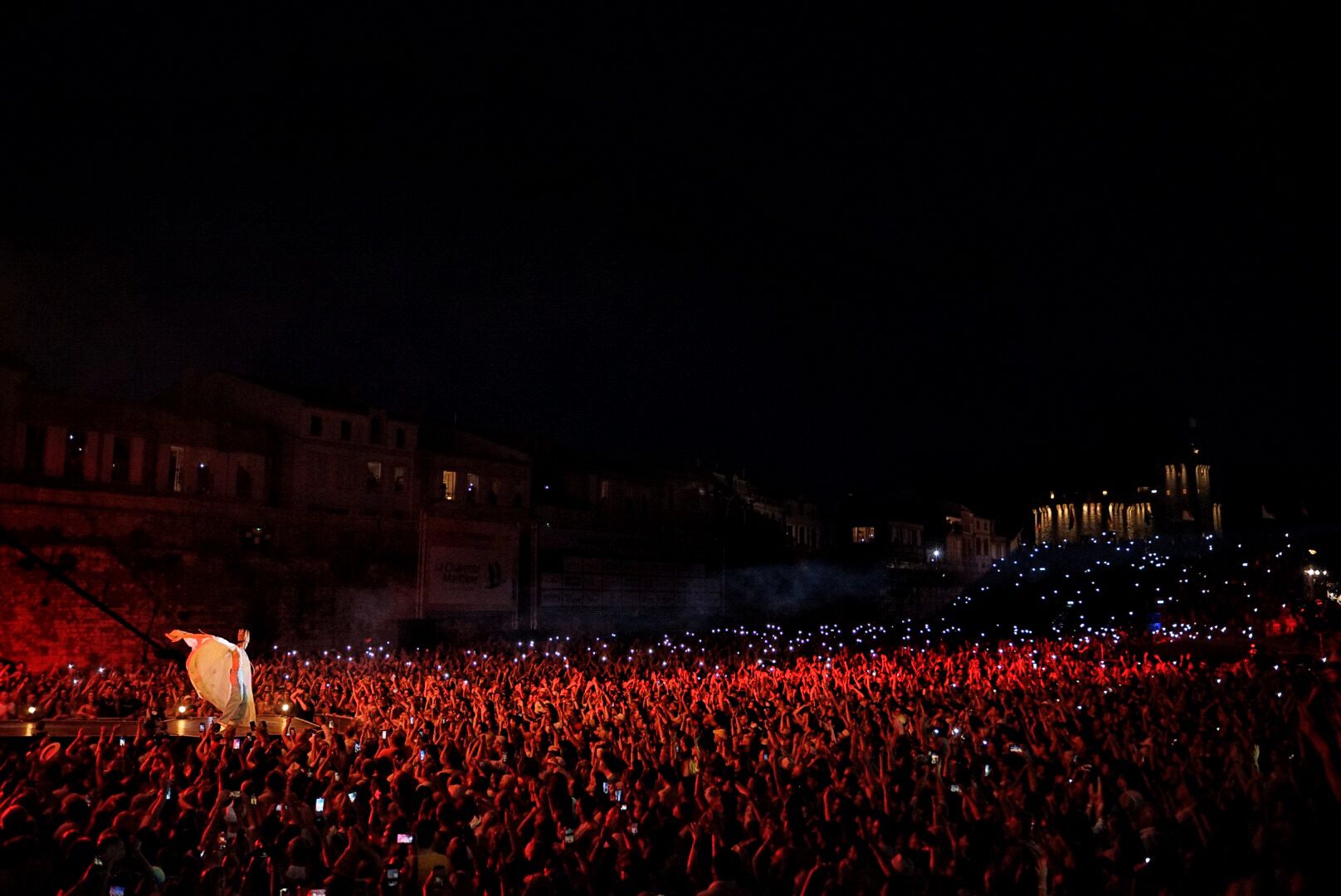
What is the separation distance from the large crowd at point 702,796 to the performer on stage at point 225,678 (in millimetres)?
658

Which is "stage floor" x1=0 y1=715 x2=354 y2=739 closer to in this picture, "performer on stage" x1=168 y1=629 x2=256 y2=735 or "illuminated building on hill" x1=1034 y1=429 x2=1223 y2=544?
"performer on stage" x1=168 y1=629 x2=256 y2=735

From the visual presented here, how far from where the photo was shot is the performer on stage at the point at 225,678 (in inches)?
551

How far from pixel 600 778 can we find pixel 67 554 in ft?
73.4

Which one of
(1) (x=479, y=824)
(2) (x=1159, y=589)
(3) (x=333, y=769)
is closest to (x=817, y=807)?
(1) (x=479, y=824)

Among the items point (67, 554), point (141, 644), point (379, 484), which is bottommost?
point (141, 644)

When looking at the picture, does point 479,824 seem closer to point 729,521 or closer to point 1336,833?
point 1336,833

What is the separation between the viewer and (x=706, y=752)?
10312 mm

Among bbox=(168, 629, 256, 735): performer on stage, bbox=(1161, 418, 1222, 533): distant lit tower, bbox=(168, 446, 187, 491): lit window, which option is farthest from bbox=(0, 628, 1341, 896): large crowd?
bbox=(1161, 418, 1222, 533): distant lit tower

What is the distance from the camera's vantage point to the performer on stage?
551 inches

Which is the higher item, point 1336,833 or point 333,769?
point 1336,833

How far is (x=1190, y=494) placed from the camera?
76.7 metres

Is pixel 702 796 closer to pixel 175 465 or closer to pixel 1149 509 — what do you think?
pixel 175 465

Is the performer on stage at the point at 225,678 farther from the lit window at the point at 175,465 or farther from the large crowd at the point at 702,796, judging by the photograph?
the lit window at the point at 175,465

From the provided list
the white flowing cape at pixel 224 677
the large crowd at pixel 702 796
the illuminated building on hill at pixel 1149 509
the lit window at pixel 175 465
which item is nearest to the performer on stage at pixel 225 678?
the white flowing cape at pixel 224 677
